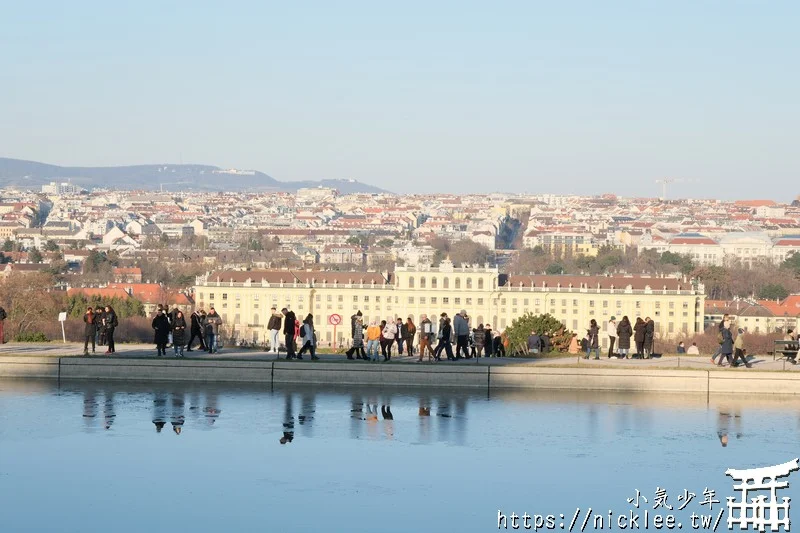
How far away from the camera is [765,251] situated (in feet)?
631

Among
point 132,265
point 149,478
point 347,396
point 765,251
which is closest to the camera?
point 149,478

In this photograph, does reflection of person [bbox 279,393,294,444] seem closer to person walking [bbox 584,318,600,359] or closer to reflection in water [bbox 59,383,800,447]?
reflection in water [bbox 59,383,800,447]

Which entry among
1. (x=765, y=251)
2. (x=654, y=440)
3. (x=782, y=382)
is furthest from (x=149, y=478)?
(x=765, y=251)

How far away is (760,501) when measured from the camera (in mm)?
14711

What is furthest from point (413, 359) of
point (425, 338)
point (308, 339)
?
point (308, 339)

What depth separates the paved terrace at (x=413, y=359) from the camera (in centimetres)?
2341

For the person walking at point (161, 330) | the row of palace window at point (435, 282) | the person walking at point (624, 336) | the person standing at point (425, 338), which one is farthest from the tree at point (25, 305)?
the row of palace window at point (435, 282)

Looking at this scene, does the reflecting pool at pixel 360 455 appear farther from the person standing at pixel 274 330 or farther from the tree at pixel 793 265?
the tree at pixel 793 265

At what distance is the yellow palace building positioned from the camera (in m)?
99.4

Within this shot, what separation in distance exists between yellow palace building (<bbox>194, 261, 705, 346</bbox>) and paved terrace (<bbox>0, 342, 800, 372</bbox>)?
7182cm

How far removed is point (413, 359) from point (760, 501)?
10872 millimetres

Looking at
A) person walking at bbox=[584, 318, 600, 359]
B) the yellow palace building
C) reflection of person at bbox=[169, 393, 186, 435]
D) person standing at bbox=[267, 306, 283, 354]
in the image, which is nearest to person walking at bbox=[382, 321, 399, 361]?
person standing at bbox=[267, 306, 283, 354]

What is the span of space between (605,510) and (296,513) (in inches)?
102

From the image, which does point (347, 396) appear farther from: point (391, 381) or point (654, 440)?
point (654, 440)
